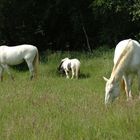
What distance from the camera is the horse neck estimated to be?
10.6 m

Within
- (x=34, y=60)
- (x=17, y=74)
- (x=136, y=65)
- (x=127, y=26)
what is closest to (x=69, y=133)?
(x=136, y=65)

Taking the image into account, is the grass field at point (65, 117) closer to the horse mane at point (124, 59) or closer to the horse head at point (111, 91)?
the horse head at point (111, 91)

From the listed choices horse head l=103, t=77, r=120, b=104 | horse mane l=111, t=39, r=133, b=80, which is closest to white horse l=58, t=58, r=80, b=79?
horse mane l=111, t=39, r=133, b=80

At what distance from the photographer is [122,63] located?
10.9m

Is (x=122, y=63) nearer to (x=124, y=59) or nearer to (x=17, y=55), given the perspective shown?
(x=124, y=59)

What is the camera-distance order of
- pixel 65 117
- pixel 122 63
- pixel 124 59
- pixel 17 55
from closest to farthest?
pixel 65 117 → pixel 122 63 → pixel 124 59 → pixel 17 55

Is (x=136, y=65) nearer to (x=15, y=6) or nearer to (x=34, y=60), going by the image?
(x=34, y=60)

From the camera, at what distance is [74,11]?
1192 inches

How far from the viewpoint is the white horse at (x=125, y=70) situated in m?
10.3

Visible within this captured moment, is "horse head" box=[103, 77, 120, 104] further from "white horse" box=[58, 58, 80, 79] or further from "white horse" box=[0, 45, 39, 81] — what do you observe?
"white horse" box=[58, 58, 80, 79]

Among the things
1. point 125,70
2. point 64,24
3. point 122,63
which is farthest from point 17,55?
point 64,24

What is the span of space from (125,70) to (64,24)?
829 inches

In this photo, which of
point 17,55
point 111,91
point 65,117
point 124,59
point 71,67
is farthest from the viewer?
point 71,67

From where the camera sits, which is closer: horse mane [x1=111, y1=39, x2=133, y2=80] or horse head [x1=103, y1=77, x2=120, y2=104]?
horse head [x1=103, y1=77, x2=120, y2=104]
